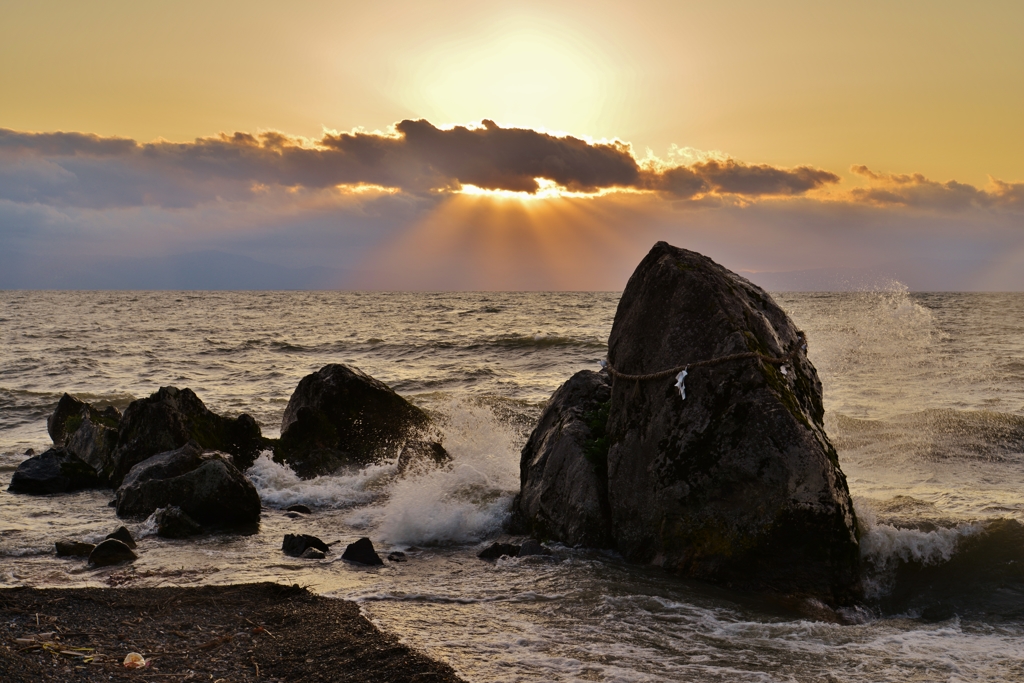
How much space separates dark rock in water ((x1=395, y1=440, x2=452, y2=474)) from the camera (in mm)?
11898

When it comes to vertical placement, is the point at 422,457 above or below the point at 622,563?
above

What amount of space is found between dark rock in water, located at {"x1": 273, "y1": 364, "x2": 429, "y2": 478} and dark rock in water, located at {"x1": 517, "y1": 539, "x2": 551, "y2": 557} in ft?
18.1

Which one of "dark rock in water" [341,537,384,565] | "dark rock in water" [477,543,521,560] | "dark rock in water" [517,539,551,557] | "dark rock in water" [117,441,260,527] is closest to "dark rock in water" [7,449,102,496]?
"dark rock in water" [117,441,260,527]

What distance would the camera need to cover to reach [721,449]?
734 centimetres

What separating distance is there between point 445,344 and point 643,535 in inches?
1169

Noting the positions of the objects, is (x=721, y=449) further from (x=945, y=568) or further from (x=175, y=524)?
(x=175, y=524)

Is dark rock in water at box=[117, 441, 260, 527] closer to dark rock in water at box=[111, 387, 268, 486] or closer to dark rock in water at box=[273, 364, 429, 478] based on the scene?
dark rock in water at box=[111, 387, 268, 486]

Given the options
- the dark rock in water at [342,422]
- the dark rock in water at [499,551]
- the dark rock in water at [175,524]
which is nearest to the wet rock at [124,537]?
the dark rock in water at [175,524]

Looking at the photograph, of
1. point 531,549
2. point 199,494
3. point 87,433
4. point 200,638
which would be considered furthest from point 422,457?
point 200,638

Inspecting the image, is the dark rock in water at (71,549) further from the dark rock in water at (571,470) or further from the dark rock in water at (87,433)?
the dark rock in water at (571,470)

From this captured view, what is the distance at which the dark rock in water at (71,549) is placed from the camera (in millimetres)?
8125

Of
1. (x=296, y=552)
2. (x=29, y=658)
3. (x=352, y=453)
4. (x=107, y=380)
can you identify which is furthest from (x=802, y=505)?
(x=107, y=380)

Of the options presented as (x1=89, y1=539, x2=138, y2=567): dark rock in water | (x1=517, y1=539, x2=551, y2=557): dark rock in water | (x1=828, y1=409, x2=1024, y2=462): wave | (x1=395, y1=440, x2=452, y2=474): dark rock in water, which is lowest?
(x1=89, y1=539, x2=138, y2=567): dark rock in water

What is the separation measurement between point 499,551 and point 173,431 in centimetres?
650
